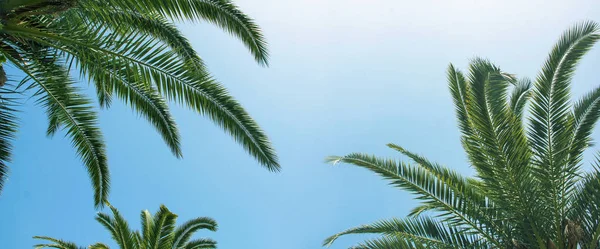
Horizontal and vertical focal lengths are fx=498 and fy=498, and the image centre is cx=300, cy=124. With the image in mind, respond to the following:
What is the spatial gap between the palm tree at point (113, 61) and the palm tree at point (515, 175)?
8.83ft

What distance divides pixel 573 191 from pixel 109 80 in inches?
271

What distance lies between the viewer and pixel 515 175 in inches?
292

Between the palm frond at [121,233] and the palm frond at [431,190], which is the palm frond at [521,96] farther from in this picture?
the palm frond at [121,233]

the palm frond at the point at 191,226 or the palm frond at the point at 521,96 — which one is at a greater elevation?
the palm frond at the point at 521,96

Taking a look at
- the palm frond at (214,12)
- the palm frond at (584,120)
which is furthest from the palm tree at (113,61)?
the palm frond at (584,120)

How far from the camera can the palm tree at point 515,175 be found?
24.3 feet

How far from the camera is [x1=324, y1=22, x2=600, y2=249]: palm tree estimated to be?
24.3 feet

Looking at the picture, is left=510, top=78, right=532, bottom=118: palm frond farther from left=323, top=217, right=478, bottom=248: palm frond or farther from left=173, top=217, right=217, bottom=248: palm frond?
left=173, top=217, right=217, bottom=248: palm frond

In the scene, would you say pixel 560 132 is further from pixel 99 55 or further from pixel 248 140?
pixel 99 55

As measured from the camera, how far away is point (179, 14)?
5344 mm

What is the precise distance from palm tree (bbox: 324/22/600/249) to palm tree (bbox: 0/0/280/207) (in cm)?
269

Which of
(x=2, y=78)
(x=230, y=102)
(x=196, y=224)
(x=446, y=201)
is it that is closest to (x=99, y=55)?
(x=2, y=78)

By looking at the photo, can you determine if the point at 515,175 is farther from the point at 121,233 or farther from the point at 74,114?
the point at 121,233

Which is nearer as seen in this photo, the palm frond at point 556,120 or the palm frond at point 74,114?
the palm frond at point 74,114
